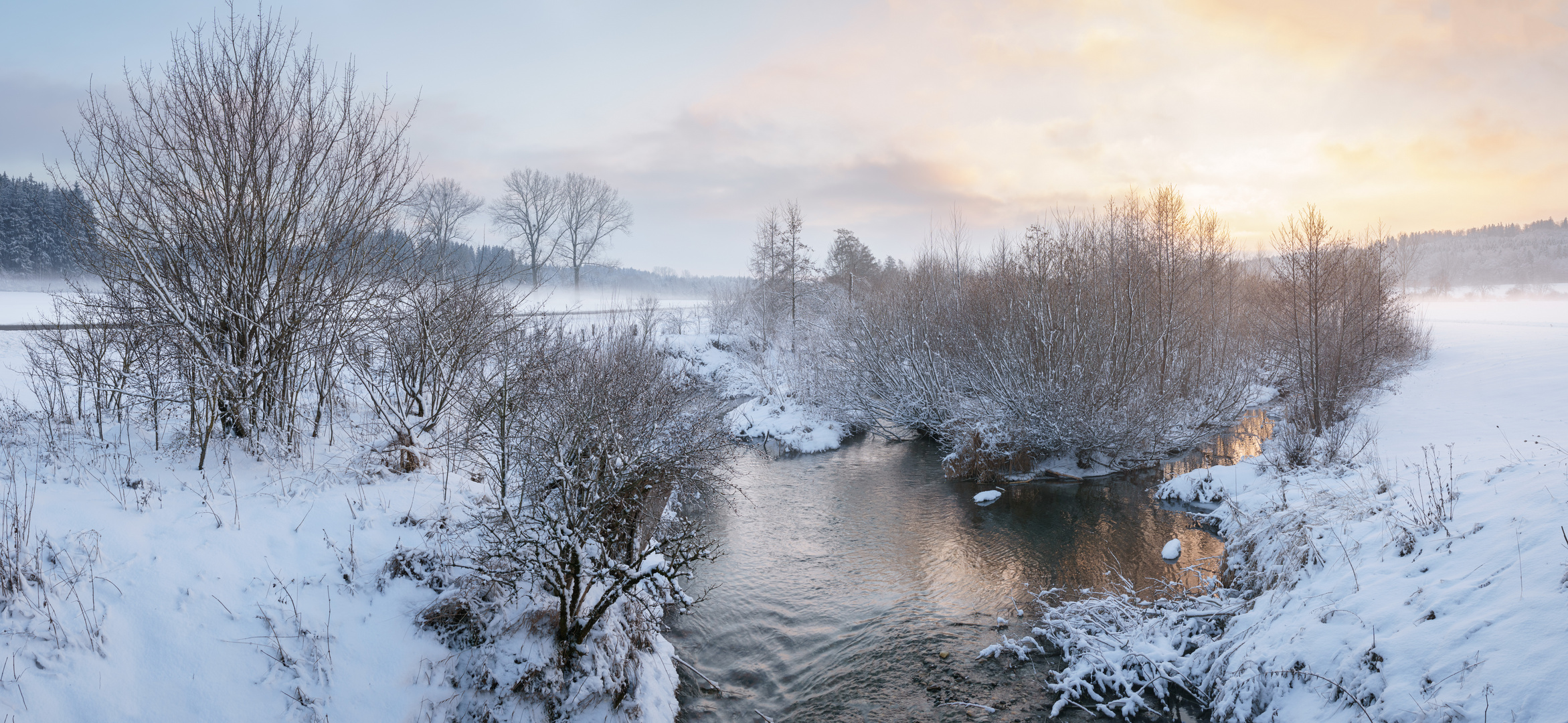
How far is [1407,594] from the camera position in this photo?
16.1 feet

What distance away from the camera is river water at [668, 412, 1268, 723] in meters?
6.23

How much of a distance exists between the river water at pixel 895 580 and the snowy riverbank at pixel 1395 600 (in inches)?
53.0

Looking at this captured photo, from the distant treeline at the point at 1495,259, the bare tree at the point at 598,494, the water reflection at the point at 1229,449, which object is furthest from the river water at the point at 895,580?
the distant treeline at the point at 1495,259

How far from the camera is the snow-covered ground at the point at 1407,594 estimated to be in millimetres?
3904

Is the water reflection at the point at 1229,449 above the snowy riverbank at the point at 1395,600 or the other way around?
the other way around

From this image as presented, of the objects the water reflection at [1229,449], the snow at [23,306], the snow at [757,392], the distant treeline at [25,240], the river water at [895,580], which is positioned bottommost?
the river water at [895,580]

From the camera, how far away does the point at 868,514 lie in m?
11.6

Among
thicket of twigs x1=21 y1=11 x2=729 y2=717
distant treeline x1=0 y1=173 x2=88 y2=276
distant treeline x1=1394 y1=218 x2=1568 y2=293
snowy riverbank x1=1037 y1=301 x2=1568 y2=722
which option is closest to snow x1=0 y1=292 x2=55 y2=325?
thicket of twigs x1=21 y1=11 x2=729 y2=717

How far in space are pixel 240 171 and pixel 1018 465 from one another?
14.6 m

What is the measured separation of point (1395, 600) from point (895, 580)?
534 cm

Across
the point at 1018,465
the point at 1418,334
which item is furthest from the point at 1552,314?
the point at 1018,465

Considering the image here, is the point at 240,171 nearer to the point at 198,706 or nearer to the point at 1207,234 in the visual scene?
the point at 198,706

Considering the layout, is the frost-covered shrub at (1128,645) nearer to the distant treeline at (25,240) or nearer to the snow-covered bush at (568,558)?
the snow-covered bush at (568,558)

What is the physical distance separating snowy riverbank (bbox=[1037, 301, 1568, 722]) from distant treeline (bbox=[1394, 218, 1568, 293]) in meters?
96.6
